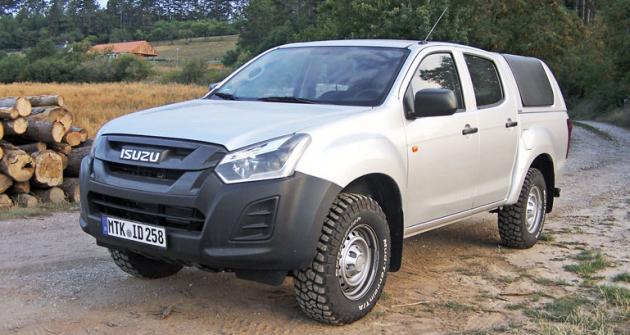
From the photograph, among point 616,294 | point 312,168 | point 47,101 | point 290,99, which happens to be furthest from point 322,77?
point 47,101

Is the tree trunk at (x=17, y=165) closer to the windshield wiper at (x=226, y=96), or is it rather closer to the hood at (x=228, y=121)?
the windshield wiper at (x=226, y=96)

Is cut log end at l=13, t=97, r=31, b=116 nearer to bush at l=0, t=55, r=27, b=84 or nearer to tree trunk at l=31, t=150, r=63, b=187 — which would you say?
tree trunk at l=31, t=150, r=63, b=187

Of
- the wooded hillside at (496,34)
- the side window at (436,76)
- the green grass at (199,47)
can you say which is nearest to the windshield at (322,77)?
the side window at (436,76)

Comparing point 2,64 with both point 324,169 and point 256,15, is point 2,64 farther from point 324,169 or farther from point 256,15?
point 324,169

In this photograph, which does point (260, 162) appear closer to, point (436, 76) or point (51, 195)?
point (436, 76)

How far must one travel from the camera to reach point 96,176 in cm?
411

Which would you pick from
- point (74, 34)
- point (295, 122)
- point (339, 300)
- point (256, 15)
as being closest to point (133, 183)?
point (295, 122)

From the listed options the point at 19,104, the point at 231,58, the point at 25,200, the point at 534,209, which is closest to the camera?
the point at 534,209

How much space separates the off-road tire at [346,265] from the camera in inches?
153

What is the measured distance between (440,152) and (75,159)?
21.2 ft

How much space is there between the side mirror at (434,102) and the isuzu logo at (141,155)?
72.3 inches

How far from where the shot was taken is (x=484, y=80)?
19.2 feet

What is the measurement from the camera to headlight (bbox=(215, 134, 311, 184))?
3648 millimetres

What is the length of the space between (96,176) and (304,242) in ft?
4.64
